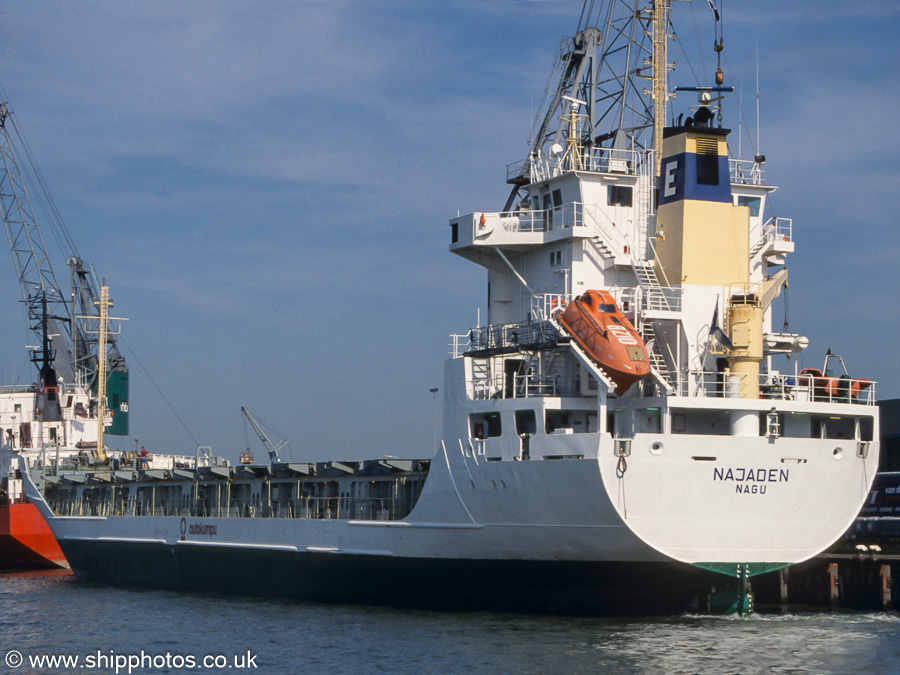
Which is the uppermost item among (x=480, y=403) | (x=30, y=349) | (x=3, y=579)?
(x=30, y=349)

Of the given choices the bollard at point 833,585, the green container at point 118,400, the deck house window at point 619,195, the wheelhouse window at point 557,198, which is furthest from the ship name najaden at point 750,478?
the green container at point 118,400

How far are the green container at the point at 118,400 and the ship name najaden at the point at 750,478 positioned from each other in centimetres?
4407

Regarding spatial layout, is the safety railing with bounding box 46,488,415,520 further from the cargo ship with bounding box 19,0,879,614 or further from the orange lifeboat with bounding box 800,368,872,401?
the orange lifeboat with bounding box 800,368,872,401

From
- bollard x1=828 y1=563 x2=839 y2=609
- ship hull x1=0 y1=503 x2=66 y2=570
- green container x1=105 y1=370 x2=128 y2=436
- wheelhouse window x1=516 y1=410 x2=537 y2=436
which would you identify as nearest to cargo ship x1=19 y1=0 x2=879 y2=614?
wheelhouse window x1=516 y1=410 x2=537 y2=436

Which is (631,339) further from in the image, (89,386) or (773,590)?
(89,386)

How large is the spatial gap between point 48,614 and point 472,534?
12.0 m

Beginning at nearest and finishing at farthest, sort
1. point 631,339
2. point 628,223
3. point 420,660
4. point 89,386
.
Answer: point 420,660 → point 631,339 → point 628,223 → point 89,386

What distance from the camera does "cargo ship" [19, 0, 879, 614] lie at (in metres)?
26.7

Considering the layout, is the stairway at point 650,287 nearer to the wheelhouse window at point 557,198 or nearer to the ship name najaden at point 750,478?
the wheelhouse window at point 557,198

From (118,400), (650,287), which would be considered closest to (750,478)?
(650,287)

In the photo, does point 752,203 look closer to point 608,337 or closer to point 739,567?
point 608,337

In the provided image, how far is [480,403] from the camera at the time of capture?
29.4 m

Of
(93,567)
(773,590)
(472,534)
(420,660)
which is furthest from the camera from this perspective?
(93,567)

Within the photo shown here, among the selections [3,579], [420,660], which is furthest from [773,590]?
[3,579]
